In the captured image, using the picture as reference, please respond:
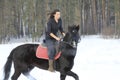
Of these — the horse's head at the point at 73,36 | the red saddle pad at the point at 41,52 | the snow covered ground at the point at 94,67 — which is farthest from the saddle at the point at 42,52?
the snow covered ground at the point at 94,67

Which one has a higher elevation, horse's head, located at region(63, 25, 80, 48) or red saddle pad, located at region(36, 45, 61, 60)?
horse's head, located at region(63, 25, 80, 48)

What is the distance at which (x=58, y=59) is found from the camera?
27.4ft

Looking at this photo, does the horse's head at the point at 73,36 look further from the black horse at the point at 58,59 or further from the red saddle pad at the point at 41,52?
the red saddle pad at the point at 41,52

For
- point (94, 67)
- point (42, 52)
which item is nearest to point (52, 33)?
point (42, 52)

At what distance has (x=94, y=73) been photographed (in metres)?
11.2

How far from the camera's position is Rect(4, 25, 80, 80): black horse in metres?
7.88

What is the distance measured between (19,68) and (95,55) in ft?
25.4

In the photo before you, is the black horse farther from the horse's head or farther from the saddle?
the saddle

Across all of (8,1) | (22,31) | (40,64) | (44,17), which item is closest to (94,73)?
(40,64)

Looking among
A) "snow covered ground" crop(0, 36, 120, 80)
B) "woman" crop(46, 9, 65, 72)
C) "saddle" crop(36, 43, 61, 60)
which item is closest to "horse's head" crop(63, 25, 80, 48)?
"woman" crop(46, 9, 65, 72)

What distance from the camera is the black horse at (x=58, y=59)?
25.8 ft

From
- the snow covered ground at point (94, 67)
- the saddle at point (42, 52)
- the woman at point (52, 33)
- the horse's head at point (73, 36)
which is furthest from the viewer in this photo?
the snow covered ground at point (94, 67)

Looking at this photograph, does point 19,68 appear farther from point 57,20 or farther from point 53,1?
point 53,1

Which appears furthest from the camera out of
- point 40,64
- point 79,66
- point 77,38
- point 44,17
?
point 44,17
